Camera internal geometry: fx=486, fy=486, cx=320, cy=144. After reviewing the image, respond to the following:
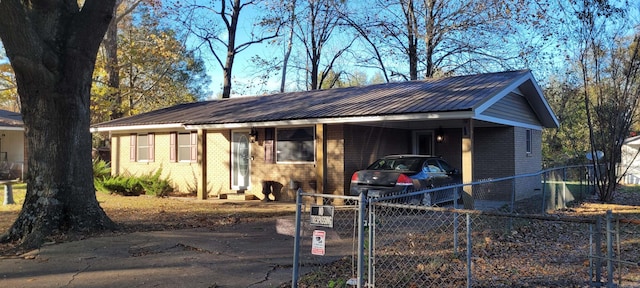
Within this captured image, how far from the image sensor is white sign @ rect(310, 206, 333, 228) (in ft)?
16.5

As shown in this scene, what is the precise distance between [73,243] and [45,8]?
439cm

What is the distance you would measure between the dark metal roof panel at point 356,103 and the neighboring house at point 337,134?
0.14 ft

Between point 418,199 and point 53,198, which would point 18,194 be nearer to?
point 53,198

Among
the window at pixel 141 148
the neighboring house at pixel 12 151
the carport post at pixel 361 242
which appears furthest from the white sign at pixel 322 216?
the neighboring house at pixel 12 151

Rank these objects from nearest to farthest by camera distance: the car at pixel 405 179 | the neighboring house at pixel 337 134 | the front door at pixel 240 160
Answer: the car at pixel 405 179
the neighboring house at pixel 337 134
the front door at pixel 240 160

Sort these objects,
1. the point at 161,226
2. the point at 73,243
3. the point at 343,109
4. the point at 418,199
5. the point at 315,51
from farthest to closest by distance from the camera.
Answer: the point at 315,51 < the point at 343,109 < the point at 418,199 < the point at 161,226 < the point at 73,243

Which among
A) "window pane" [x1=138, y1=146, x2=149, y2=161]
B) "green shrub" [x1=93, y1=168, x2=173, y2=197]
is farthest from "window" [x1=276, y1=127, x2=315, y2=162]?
"window pane" [x1=138, y1=146, x2=149, y2=161]

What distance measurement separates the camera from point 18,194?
1806 cm

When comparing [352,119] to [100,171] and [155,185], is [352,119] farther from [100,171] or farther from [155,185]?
[100,171]

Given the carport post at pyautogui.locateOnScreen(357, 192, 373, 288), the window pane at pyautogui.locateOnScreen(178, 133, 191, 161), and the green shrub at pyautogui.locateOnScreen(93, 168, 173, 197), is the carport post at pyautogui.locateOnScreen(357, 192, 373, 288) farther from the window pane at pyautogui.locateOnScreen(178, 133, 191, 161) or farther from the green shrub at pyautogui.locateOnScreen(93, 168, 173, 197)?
the window pane at pyautogui.locateOnScreen(178, 133, 191, 161)

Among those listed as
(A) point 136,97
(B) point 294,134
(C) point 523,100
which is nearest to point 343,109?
(B) point 294,134

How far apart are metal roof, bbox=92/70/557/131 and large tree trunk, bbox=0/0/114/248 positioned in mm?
5988

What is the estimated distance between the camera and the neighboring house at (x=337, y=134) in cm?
1312

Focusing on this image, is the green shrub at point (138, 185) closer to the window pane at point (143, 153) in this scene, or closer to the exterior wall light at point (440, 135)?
the window pane at point (143, 153)
